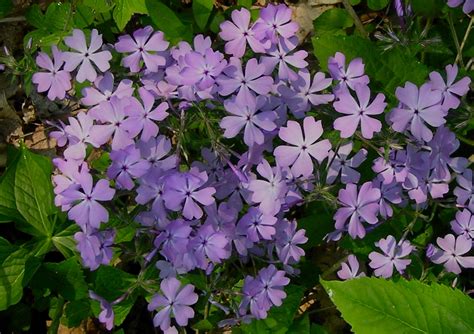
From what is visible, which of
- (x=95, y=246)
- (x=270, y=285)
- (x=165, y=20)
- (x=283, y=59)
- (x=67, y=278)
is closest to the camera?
(x=95, y=246)

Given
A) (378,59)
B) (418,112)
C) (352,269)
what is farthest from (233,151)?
(378,59)

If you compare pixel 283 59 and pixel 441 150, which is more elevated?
pixel 283 59

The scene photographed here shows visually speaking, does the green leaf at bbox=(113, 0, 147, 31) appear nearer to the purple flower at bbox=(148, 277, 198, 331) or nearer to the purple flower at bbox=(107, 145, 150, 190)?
the purple flower at bbox=(107, 145, 150, 190)

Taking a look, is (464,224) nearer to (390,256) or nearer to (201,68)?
(390,256)

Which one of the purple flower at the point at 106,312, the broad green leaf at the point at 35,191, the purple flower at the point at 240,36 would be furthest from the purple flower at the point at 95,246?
the purple flower at the point at 240,36

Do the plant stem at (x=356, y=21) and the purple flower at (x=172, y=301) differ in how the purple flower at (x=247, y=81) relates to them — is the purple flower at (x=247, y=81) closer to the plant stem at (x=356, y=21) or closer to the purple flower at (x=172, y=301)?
the purple flower at (x=172, y=301)

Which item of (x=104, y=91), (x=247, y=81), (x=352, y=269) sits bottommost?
(x=352, y=269)

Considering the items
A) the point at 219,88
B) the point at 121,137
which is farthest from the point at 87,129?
the point at 219,88

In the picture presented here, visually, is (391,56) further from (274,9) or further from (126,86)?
(126,86)
